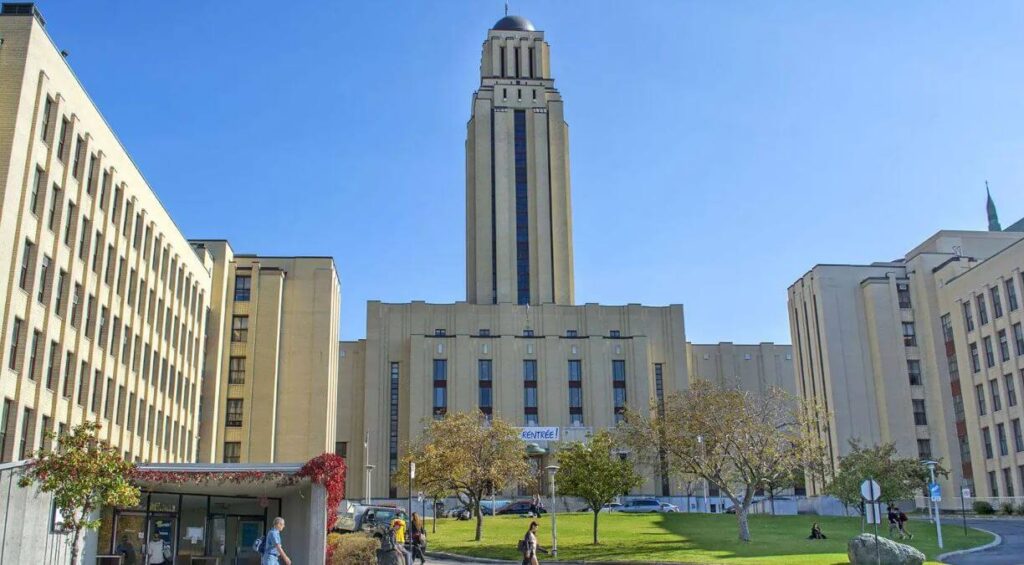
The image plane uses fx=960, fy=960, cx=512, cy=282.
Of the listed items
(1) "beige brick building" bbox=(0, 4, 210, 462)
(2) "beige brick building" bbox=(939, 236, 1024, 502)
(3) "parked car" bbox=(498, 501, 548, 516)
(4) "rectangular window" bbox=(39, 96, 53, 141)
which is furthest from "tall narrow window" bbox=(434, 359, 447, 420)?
(4) "rectangular window" bbox=(39, 96, 53, 141)

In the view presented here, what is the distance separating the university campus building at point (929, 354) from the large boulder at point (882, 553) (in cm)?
4170

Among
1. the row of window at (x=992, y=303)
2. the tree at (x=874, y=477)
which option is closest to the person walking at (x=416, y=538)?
the tree at (x=874, y=477)

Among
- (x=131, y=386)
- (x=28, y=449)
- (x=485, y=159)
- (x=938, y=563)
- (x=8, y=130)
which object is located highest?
(x=485, y=159)

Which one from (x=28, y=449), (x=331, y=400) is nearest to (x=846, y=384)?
(x=331, y=400)

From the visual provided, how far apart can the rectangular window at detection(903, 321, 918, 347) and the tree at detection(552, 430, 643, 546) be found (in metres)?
50.3

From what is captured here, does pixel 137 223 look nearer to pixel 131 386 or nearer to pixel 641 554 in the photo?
pixel 131 386

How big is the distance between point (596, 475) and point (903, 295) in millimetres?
54796

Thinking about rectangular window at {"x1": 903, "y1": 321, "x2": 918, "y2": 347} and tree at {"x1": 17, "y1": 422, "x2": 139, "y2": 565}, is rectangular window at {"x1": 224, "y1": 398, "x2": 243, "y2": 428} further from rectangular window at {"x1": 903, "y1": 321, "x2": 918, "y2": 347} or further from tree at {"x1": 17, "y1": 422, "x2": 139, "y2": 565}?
rectangular window at {"x1": 903, "y1": 321, "x2": 918, "y2": 347}

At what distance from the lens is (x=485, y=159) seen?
108 m

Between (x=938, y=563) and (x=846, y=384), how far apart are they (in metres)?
54.4

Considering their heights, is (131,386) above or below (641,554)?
above

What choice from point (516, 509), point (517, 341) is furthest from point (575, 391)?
point (516, 509)

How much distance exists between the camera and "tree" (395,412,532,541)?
48906mm

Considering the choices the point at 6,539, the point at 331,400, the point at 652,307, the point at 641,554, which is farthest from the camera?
the point at 652,307
